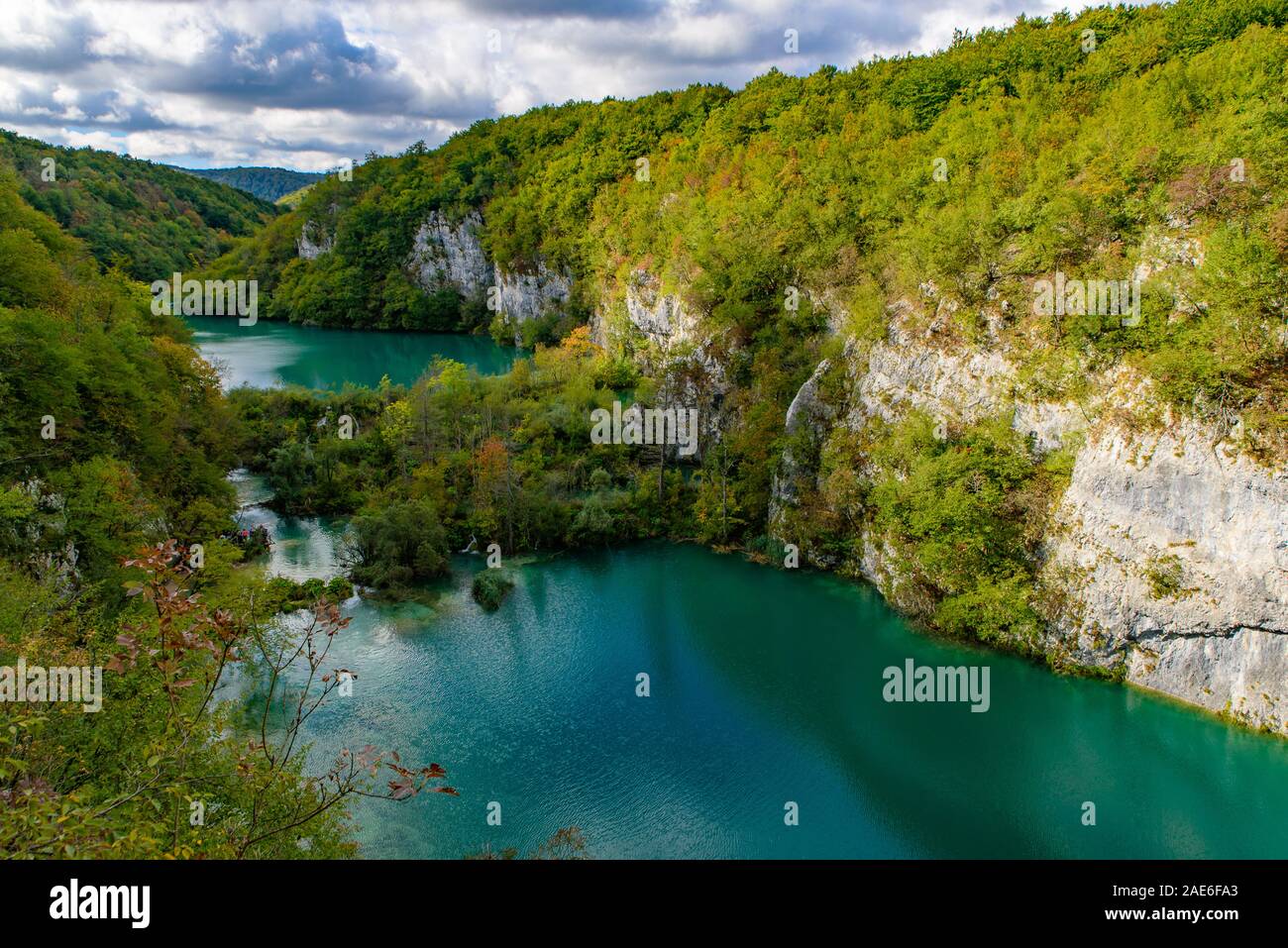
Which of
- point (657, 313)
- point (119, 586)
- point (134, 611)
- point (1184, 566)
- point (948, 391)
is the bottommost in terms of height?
point (134, 611)

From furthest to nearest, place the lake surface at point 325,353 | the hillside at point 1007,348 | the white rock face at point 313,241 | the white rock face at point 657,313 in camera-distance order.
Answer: the white rock face at point 313,241
the lake surface at point 325,353
the white rock face at point 657,313
the hillside at point 1007,348

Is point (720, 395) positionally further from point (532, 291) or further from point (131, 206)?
point (131, 206)

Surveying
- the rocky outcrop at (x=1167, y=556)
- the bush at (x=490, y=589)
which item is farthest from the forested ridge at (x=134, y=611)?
the rocky outcrop at (x=1167, y=556)

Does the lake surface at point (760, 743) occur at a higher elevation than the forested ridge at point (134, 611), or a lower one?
lower

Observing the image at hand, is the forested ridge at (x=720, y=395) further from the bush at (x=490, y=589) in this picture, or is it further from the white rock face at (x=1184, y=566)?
the white rock face at (x=1184, y=566)

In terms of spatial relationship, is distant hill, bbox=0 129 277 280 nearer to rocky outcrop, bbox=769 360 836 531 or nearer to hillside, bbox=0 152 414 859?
hillside, bbox=0 152 414 859

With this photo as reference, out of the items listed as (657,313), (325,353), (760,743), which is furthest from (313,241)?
(760,743)
